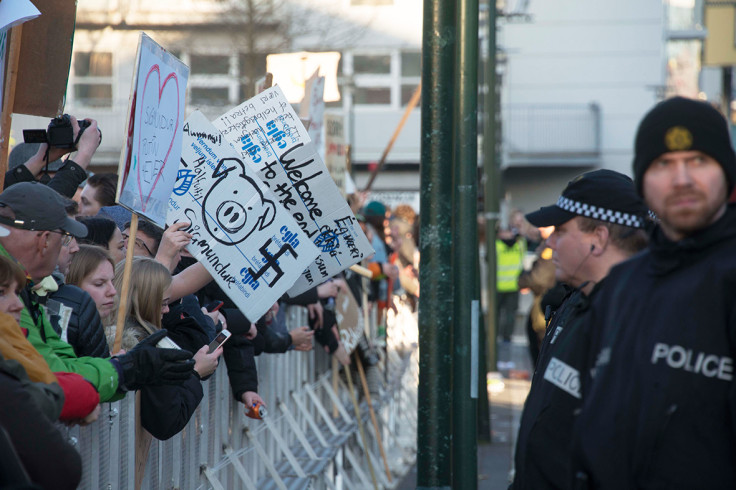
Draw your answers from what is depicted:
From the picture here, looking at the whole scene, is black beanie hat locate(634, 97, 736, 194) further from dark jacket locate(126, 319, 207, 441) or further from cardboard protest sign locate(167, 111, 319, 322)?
cardboard protest sign locate(167, 111, 319, 322)

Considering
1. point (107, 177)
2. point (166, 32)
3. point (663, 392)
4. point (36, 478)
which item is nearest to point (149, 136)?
point (107, 177)

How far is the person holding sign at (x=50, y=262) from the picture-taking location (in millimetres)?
3420

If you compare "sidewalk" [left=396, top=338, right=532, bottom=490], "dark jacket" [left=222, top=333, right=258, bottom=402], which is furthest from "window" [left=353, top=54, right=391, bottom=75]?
"dark jacket" [left=222, top=333, right=258, bottom=402]

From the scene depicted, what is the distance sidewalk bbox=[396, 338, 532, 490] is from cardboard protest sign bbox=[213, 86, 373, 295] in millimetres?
3601

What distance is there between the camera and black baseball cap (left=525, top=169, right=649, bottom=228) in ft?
11.8

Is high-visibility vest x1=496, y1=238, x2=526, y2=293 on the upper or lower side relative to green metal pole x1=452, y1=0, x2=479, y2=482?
lower

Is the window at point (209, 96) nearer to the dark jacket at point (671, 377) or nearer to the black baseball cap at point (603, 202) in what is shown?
the black baseball cap at point (603, 202)

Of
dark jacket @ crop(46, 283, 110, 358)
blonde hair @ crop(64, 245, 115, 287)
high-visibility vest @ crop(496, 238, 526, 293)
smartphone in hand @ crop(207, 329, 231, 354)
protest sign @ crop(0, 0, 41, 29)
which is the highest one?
protest sign @ crop(0, 0, 41, 29)

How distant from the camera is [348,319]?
8453 millimetres

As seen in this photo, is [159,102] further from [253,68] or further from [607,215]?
[253,68]

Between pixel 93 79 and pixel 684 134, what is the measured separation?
103 feet

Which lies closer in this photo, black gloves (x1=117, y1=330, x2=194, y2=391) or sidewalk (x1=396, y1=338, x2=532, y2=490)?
black gloves (x1=117, y1=330, x2=194, y2=391)

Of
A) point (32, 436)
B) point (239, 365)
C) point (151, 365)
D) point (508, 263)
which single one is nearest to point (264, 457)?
point (239, 365)

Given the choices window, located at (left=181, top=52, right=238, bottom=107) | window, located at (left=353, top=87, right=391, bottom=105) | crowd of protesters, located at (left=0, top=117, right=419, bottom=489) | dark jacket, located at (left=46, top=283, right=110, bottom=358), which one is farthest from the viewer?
window, located at (left=353, top=87, right=391, bottom=105)
